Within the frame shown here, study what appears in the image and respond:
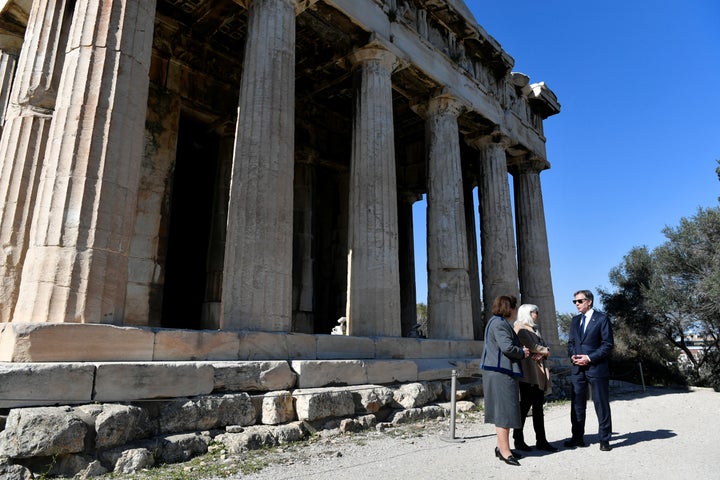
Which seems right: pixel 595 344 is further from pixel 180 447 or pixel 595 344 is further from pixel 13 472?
pixel 13 472

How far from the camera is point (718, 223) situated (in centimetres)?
2245

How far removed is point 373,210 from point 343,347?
307 centimetres

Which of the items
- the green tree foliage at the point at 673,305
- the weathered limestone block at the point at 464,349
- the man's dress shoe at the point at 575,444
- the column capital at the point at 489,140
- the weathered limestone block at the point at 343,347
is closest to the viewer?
the man's dress shoe at the point at 575,444

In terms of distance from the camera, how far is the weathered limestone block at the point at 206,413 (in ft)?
18.2

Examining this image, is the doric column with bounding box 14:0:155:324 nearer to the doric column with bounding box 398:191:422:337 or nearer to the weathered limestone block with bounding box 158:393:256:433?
the weathered limestone block with bounding box 158:393:256:433

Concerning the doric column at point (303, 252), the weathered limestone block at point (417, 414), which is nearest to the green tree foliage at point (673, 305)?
the doric column at point (303, 252)

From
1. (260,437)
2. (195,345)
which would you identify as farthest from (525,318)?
(195,345)

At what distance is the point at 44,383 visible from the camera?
4.80m

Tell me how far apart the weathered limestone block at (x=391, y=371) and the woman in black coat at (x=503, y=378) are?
3159 millimetres

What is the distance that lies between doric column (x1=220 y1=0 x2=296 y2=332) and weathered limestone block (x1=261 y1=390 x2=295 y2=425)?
1186mm

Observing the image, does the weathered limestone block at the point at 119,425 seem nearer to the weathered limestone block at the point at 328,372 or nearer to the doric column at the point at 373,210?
the weathered limestone block at the point at 328,372

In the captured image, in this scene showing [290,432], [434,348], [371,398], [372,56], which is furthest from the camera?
[372,56]

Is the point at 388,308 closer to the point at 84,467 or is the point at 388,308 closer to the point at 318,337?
the point at 318,337

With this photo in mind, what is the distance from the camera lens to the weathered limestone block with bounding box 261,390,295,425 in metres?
6.34
